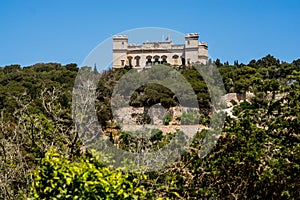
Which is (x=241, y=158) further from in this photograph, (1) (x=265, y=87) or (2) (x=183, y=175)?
(1) (x=265, y=87)

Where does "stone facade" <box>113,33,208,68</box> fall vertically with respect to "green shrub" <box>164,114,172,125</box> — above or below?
above

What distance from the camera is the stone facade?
30.6 meters

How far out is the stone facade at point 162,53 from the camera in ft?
100

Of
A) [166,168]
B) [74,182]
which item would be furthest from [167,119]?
[74,182]

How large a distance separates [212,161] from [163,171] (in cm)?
77

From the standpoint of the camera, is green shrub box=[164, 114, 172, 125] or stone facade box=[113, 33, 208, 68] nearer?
green shrub box=[164, 114, 172, 125]

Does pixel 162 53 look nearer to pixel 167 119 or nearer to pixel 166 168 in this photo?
pixel 167 119

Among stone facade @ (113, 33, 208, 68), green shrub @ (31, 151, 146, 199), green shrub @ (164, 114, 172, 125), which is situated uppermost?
stone facade @ (113, 33, 208, 68)

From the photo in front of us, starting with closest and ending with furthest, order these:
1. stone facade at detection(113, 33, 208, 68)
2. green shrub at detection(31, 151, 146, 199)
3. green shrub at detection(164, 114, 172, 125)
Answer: green shrub at detection(31, 151, 146, 199) → green shrub at detection(164, 114, 172, 125) → stone facade at detection(113, 33, 208, 68)

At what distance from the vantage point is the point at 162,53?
1321 inches

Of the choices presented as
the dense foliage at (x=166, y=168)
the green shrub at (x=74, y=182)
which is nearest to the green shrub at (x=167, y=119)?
the dense foliage at (x=166, y=168)

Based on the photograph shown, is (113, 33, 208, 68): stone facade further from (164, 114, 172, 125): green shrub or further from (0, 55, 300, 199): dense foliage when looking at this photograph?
(0, 55, 300, 199): dense foliage

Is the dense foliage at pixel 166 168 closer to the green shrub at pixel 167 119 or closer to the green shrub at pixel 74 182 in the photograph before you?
the green shrub at pixel 74 182

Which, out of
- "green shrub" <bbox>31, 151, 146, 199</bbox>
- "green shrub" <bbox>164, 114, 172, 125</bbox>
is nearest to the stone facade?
"green shrub" <bbox>164, 114, 172, 125</bbox>
